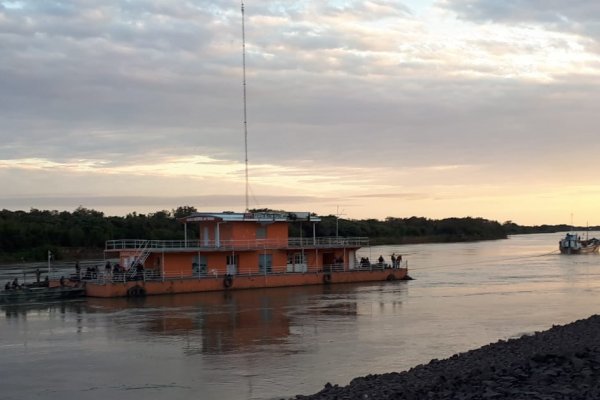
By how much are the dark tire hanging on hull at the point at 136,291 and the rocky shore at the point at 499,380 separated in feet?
83.9

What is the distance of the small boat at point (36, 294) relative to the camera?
3656 centimetres

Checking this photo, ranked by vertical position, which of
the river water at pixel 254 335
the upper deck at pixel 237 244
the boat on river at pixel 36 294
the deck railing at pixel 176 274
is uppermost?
the upper deck at pixel 237 244

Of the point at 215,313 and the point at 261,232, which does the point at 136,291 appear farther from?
the point at 261,232

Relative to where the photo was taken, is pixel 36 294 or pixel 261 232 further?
pixel 261 232

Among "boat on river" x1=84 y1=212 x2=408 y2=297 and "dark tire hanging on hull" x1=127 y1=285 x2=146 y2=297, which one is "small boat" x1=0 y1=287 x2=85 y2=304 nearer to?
"boat on river" x1=84 y1=212 x2=408 y2=297

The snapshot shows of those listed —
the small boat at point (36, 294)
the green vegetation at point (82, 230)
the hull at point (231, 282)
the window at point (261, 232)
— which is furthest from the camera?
the green vegetation at point (82, 230)

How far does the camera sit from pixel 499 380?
10484 mm

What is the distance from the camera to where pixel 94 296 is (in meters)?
38.4

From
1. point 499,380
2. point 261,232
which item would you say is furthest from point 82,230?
point 499,380

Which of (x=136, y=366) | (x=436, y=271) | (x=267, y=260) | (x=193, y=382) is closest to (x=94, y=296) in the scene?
(x=267, y=260)

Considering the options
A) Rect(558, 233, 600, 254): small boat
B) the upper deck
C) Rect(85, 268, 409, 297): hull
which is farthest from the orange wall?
Rect(558, 233, 600, 254): small boat

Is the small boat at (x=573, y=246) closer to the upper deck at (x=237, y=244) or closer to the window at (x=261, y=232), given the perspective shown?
the upper deck at (x=237, y=244)

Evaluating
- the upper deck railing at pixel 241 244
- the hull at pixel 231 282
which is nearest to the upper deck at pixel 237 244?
the upper deck railing at pixel 241 244

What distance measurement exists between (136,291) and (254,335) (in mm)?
15125
